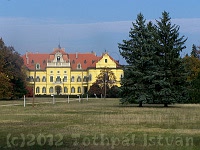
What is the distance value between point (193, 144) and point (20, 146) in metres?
4.87

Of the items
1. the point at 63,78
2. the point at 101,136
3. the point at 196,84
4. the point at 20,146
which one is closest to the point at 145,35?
the point at 196,84

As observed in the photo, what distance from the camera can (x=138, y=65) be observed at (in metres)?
39.9

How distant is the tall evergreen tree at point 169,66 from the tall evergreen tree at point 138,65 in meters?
1.24

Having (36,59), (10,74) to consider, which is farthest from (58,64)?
(10,74)

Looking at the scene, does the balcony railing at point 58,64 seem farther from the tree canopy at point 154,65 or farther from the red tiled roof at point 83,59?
the tree canopy at point 154,65

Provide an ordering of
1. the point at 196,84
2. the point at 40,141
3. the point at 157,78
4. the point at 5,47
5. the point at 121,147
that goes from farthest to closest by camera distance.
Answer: the point at 5,47
the point at 196,84
the point at 157,78
the point at 40,141
the point at 121,147

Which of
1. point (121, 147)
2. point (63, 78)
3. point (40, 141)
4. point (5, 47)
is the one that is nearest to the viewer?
point (121, 147)

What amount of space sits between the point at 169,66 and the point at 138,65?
387 centimetres

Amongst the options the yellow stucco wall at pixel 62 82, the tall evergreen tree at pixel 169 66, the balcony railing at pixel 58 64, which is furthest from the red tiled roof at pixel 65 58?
the tall evergreen tree at pixel 169 66

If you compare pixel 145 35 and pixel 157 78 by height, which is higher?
pixel 145 35

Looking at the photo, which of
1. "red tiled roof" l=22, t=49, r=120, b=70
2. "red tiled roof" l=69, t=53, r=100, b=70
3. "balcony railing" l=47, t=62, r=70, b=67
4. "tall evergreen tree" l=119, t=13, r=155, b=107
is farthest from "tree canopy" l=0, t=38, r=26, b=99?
"red tiled roof" l=69, t=53, r=100, b=70

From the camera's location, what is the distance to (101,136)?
44.5 feet

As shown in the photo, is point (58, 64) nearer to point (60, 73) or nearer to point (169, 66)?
point (60, 73)

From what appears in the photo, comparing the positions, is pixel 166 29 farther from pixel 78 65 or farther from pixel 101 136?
pixel 78 65
